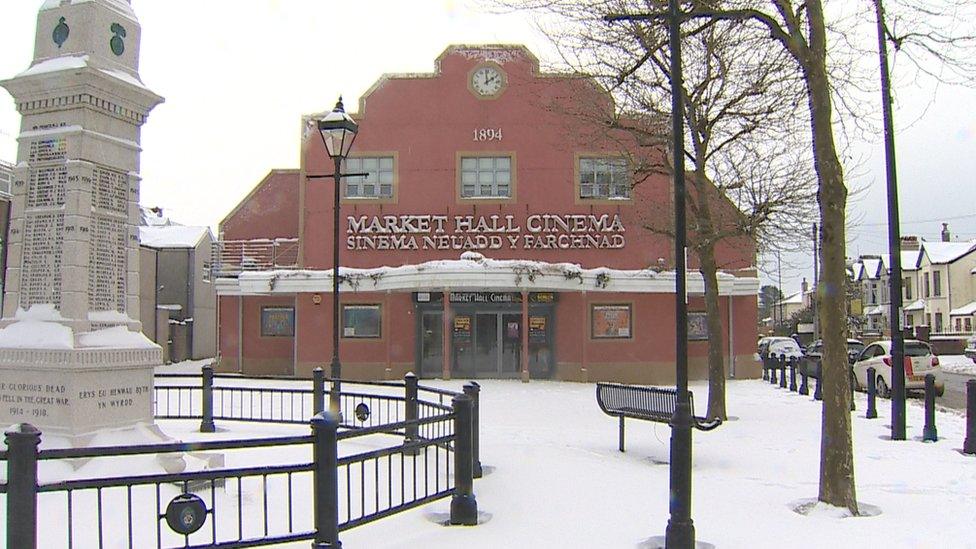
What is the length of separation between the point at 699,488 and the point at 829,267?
→ 9.55 feet

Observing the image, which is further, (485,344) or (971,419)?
(485,344)

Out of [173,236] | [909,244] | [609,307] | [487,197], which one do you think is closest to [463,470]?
[609,307]

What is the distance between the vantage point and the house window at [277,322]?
29297 mm

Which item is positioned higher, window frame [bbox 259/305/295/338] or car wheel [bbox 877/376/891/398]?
window frame [bbox 259/305/295/338]

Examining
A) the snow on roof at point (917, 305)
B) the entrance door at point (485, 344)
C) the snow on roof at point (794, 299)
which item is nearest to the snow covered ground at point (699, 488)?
the entrance door at point (485, 344)

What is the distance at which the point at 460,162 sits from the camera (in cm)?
2747

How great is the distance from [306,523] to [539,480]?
3244 millimetres

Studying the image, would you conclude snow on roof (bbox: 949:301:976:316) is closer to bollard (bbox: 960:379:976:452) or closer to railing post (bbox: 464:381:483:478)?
bollard (bbox: 960:379:976:452)

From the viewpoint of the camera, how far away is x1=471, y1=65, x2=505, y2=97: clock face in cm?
2753

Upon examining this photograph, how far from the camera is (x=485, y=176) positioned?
90.5ft

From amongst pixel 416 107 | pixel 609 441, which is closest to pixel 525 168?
pixel 416 107

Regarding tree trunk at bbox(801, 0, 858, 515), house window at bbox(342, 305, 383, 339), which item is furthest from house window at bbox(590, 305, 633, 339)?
tree trunk at bbox(801, 0, 858, 515)

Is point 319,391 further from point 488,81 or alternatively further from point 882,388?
point 488,81

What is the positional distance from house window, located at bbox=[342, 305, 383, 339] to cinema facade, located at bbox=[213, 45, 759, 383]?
0.05m
